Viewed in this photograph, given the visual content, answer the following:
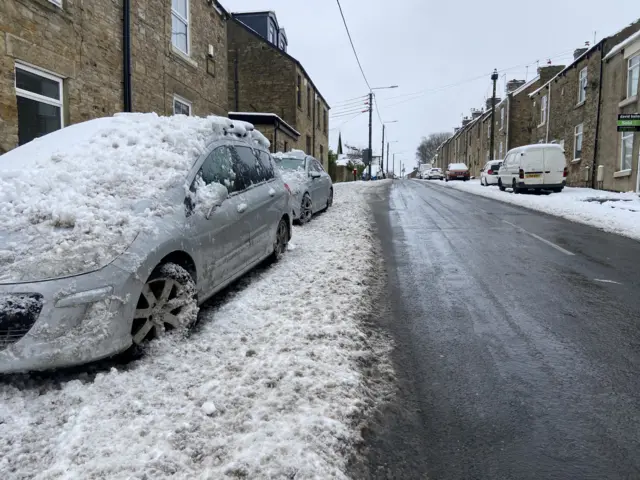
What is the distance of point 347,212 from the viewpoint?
13000 millimetres

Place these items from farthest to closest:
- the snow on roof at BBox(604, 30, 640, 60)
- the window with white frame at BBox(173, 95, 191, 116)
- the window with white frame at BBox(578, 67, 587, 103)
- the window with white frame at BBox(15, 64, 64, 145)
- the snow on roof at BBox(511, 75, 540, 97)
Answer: the snow on roof at BBox(511, 75, 540, 97), the window with white frame at BBox(578, 67, 587, 103), the snow on roof at BBox(604, 30, 640, 60), the window with white frame at BBox(173, 95, 191, 116), the window with white frame at BBox(15, 64, 64, 145)

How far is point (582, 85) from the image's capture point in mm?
24797

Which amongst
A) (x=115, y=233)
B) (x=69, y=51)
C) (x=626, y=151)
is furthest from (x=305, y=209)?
(x=626, y=151)

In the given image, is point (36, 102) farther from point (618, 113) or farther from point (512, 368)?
point (618, 113)

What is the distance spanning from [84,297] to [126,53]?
10190 millimetres

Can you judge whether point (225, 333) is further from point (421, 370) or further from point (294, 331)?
point (421, 370)

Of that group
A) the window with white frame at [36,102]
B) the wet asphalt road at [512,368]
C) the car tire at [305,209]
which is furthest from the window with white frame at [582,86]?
the window with white frame at [36,102]

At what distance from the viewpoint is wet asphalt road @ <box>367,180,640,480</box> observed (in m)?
2.42

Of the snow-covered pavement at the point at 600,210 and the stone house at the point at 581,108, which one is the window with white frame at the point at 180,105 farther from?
the stone house at the point at 581,108

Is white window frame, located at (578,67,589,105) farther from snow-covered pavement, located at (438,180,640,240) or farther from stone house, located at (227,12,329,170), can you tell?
stone house, located at (227,12,329,170)

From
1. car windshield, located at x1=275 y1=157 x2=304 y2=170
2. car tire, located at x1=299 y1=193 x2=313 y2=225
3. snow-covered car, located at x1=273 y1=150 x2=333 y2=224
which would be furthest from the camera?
car windshield, located at x1=275 y1=157 x2=304 y2=170

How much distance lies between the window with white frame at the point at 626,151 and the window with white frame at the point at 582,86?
5153 millimetres

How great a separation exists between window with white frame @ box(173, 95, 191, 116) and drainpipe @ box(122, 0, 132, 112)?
101 inches

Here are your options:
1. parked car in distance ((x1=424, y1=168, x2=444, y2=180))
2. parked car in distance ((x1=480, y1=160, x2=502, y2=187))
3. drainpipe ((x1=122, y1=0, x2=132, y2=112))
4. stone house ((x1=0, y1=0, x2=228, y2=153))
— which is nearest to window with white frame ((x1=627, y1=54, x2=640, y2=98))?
parked car in distance ((x1=480, y1=160, x2=502, y2=187))
